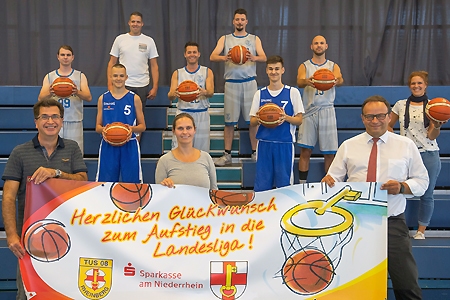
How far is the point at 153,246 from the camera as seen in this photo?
348cm

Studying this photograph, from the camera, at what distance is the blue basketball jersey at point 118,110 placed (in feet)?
17.7

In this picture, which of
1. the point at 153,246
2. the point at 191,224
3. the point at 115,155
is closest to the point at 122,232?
the point at 153,246

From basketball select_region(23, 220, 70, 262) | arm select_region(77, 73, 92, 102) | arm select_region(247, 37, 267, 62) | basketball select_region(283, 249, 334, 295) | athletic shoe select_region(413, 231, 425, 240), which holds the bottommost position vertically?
athletic shoe select_region(413, 231, 425, 240)

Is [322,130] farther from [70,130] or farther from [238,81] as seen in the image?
[70,130]

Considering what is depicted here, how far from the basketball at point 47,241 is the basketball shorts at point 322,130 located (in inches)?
123

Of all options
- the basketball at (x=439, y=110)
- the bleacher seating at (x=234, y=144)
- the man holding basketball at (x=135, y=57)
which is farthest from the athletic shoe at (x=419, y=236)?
the man holding basketball at (x=135, y=57)

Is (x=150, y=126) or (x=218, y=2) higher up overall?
(x=218, y=2)

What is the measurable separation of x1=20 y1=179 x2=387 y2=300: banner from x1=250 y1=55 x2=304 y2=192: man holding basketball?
5.37ft

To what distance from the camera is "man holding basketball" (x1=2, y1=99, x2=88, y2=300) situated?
3.24 metres

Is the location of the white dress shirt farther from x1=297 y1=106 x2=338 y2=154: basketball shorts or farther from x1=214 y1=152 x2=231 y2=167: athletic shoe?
x1=214 y1=152 x2=231 y2=167: athletic shoe

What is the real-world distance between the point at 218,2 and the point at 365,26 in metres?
2.55

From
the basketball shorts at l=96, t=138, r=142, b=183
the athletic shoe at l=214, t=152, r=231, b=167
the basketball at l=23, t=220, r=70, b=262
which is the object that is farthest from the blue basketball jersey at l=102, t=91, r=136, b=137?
the basketball at l=23, t=220, r=70, b=262

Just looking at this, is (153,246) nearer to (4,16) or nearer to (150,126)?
(150,126)

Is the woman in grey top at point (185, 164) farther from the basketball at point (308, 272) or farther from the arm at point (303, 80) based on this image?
the arm at point (303, 80)
